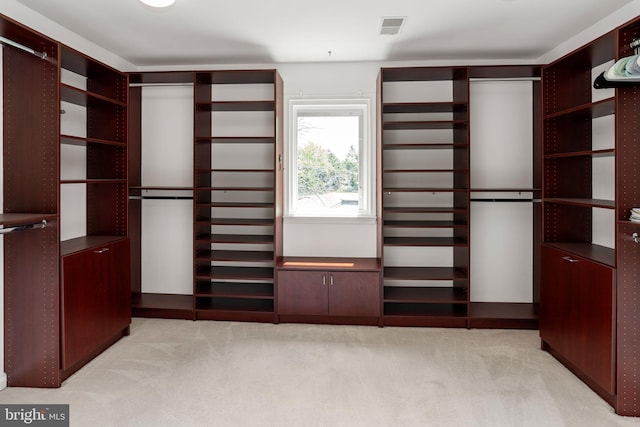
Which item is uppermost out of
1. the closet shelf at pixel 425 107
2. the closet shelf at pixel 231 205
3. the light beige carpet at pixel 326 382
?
the closet shelf at pixel 425 107

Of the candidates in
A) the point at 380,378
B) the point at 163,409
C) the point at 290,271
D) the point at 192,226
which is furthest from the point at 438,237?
the point at 163,409

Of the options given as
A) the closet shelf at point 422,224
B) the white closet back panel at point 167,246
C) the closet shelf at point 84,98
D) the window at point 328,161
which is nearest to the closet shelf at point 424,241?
the closet shelf at point 422,224

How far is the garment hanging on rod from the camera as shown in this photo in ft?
7.54

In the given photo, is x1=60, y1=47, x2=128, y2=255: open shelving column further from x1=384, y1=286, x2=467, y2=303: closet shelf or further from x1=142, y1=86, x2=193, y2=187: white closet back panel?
x1=384, y1=286, x2=467, y2=303: closet shelf

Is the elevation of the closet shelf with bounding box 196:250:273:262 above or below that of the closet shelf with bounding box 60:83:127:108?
A: below

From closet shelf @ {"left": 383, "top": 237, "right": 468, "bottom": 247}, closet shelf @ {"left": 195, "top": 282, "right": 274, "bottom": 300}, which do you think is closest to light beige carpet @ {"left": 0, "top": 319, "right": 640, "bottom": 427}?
closet shelf @ {"left": 195, "top": 282, "right": 274, "bottom": 300}

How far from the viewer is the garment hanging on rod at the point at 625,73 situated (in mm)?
2297

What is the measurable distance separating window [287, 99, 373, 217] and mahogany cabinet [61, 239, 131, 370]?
5.80 feet

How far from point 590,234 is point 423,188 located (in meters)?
1.44

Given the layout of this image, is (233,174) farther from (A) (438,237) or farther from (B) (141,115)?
(A) (438,237)

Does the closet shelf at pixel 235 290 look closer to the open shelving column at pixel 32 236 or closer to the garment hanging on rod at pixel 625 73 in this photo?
the open shelving column at pixel 32 236

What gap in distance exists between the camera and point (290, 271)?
4137 mm

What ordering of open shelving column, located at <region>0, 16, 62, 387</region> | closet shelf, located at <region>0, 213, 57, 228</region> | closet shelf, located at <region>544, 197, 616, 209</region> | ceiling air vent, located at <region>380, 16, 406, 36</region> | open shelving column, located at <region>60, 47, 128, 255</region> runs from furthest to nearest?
open shelving column, located at <region>60, 47, 128, 255</region>, ceiling air vent, located at <region>380, 16, 406, 36</region>, open shelving column, located at <region>0, 16, 62, 387</region>, closet shelf, located at <region>544, 197, 616, 209</region>, closet shelf, located at <region>0, 213, 57, 228</region>

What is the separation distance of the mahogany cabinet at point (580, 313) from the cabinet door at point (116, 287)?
342cm
